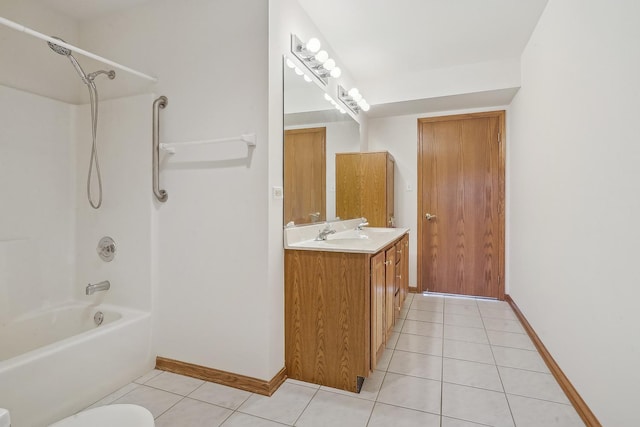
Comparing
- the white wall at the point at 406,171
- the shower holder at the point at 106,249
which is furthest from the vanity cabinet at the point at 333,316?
the white wall at the point at 406,171

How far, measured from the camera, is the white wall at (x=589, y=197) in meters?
1.19

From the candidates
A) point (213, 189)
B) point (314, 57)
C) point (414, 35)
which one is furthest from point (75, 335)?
point (414, 35)

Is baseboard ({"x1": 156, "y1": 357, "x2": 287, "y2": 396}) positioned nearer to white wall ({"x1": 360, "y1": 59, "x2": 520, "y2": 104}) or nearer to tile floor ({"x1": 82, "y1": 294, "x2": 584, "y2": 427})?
tile floor ({"x1": 82, "y1": 294, "x2": 584, "y2": 427})

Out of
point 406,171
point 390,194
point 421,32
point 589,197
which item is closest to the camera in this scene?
point 589,197

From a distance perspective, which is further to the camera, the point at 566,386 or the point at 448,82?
the point at 448,82

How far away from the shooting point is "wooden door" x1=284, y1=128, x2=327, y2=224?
6.60 ft

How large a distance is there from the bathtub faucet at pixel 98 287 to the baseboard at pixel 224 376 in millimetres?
614

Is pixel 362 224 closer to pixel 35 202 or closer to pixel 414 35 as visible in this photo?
pixel 414 35

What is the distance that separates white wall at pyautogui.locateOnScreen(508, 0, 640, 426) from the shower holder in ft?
9.16

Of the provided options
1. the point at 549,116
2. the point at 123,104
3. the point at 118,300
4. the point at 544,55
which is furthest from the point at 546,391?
the point at 123,104

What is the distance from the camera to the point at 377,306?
1.88m

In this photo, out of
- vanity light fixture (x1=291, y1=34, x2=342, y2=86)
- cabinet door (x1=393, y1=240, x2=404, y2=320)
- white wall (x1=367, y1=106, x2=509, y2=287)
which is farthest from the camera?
white wall (x1=367, y1=106, x2=509, y2=287)

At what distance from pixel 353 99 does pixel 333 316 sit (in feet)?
7.09

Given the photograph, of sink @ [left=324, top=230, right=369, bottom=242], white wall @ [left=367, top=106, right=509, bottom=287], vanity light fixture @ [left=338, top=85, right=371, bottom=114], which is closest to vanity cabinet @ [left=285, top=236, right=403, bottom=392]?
sink @ [left=324, top=230, right=369, bottom=242]
